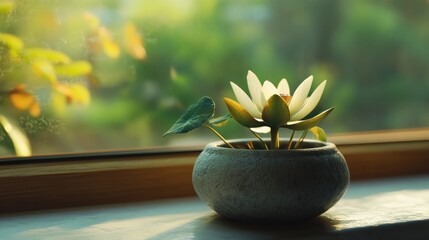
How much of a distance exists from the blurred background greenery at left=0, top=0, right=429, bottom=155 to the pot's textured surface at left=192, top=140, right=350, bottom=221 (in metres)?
0.26

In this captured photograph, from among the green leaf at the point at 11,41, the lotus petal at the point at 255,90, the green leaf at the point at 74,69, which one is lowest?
the lotus petal at the point at 255,90

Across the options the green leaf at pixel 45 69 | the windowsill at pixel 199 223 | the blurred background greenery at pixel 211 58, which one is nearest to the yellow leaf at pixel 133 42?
the blurred background greenery at pixel 211 58

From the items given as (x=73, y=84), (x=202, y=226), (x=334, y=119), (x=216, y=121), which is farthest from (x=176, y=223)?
(x=334, y=119)

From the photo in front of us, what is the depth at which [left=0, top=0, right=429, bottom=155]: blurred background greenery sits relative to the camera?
0.99m

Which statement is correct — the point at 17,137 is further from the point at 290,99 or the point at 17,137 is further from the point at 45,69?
the point at 290,99

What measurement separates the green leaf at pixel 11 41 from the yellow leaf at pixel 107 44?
12cm

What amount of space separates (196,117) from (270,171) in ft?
0.37

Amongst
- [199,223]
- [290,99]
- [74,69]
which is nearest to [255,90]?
[290,99]

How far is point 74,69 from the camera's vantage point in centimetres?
100

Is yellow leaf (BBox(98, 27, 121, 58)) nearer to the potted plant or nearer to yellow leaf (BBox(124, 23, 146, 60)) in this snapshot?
yellow leaf (BBox(124, 23, 146, 60))

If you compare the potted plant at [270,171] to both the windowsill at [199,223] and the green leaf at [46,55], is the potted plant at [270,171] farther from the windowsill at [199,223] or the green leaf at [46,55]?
the green leaf at [46,55]

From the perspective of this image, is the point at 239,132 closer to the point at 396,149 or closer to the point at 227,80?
the point at 227,80

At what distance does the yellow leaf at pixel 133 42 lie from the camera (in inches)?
40.8

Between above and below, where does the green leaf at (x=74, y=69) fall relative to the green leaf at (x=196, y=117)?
above
